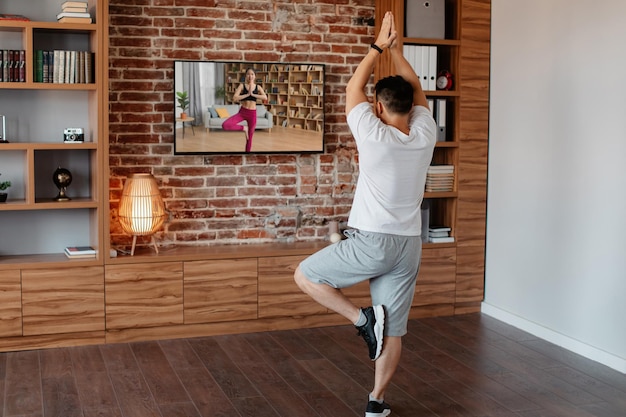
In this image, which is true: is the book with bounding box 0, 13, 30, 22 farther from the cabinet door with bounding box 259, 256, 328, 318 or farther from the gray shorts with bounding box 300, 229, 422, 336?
the gray shorts with bounding box 300, 229, 422, 336

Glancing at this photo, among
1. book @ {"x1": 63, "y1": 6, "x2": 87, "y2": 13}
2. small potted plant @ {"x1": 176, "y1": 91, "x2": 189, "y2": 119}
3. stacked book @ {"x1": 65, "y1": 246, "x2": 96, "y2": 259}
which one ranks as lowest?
stacked book @ {"x1": 65, "y1": 246, "x2": 96, "y2": 259}

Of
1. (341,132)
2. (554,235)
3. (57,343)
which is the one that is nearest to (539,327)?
(554,235)

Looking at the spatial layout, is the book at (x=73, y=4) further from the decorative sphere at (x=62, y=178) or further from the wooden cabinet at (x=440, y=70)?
the wooden cabinet at (x=440, y=70)

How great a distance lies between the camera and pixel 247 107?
19.3 feet

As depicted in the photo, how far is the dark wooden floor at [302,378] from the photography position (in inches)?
165

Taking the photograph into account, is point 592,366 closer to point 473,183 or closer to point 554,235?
point 554,235

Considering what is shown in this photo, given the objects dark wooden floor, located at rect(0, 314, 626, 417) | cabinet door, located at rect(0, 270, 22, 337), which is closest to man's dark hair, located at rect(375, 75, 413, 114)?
dark wooden floor, located at rect(0, 314, 626, 417)

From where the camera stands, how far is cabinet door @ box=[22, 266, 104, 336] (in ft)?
17.0

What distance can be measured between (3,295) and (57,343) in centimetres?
45

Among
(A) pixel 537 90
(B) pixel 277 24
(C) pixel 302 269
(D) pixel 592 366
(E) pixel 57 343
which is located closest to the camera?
(C) pixel 302 269

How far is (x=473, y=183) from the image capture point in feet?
20.4

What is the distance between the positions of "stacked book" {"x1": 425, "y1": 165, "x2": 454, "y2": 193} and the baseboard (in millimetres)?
934

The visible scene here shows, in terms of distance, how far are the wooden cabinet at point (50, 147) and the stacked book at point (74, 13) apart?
0.05m

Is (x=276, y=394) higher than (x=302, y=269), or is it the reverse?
(x=302, y=269)
